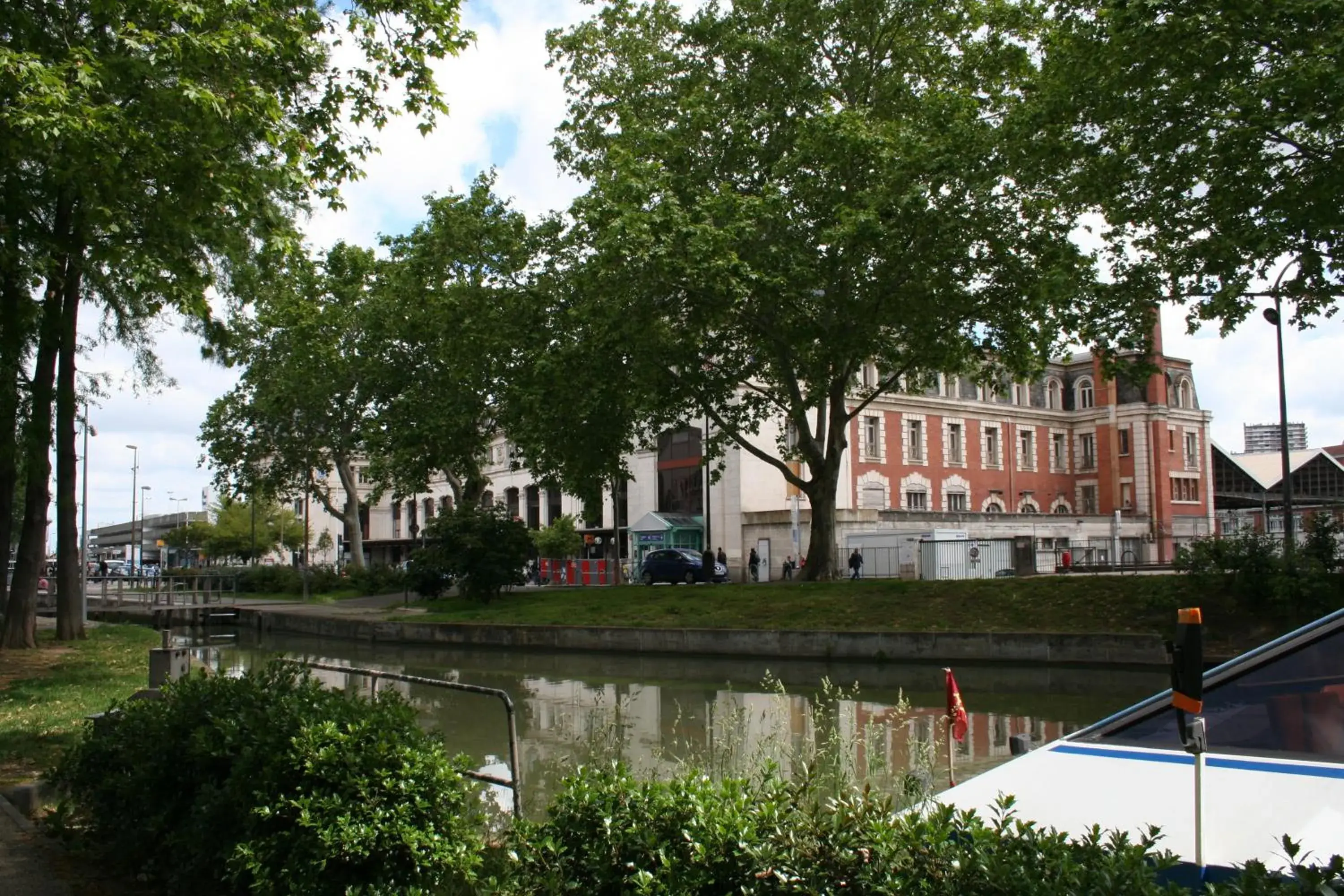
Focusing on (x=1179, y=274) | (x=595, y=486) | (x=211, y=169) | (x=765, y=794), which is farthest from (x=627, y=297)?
(x=765, y=794)

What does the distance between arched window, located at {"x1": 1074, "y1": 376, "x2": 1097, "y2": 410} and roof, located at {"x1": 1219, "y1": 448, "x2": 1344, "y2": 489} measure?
1434 cm

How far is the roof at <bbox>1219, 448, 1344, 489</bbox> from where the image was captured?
252 ft

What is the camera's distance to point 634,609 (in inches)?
1233

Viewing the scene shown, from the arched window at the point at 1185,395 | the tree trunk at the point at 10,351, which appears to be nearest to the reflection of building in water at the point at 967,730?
the tree trunk at the point at 10,351

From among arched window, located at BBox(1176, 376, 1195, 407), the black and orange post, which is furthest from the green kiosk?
the black and orange post

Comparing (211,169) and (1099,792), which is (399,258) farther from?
(1099,792)

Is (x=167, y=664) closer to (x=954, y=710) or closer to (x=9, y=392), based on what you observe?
(x=954, y=710)

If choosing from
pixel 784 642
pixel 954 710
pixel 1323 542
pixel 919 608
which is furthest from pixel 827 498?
pixel 954 710

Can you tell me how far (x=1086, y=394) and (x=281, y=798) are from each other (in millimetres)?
68679

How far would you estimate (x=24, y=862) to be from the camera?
643cm

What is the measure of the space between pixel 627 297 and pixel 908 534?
2057 centimetres

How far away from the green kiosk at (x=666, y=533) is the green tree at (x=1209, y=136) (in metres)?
34.7

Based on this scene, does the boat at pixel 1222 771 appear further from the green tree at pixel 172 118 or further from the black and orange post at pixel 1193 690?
the green tree at pixel 172 118

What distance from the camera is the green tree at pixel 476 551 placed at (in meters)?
37.8
